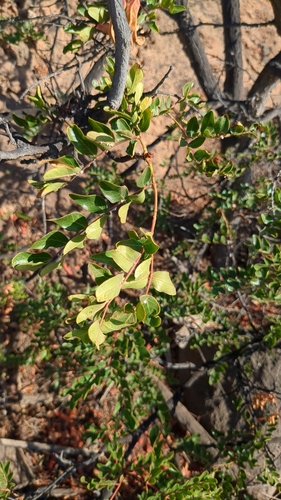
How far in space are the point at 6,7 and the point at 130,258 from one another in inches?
131

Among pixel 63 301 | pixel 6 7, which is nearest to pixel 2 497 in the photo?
pixel 63 301

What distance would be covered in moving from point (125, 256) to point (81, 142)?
280 millimetres

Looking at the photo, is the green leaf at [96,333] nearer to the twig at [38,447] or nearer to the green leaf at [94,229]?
the green leaf at [94,229]

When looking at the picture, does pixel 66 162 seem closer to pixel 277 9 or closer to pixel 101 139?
pixel 101 139

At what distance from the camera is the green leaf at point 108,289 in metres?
0.85

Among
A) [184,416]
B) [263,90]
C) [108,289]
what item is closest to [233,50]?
[263,90]

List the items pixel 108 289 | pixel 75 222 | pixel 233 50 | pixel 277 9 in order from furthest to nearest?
1. pixel 233 50
2. pixel 277 9
3. pixel 75 222
4. pixel 108 289

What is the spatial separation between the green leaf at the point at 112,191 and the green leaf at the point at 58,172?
0.07 metres

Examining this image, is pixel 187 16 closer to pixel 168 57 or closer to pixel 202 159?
pixel 168 57

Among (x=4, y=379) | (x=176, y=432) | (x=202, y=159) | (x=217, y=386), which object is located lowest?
(x=176, y=432)

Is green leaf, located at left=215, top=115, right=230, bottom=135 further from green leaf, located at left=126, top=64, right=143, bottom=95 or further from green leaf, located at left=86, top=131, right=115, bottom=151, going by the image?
green leaf, located at left=86, top=131, right=115, bottom=151

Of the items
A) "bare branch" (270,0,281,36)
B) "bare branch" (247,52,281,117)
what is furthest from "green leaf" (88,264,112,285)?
"bare branch" (247,52,281,117)

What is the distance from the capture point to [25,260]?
3.11 feet

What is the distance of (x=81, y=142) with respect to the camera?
0.99 metres
